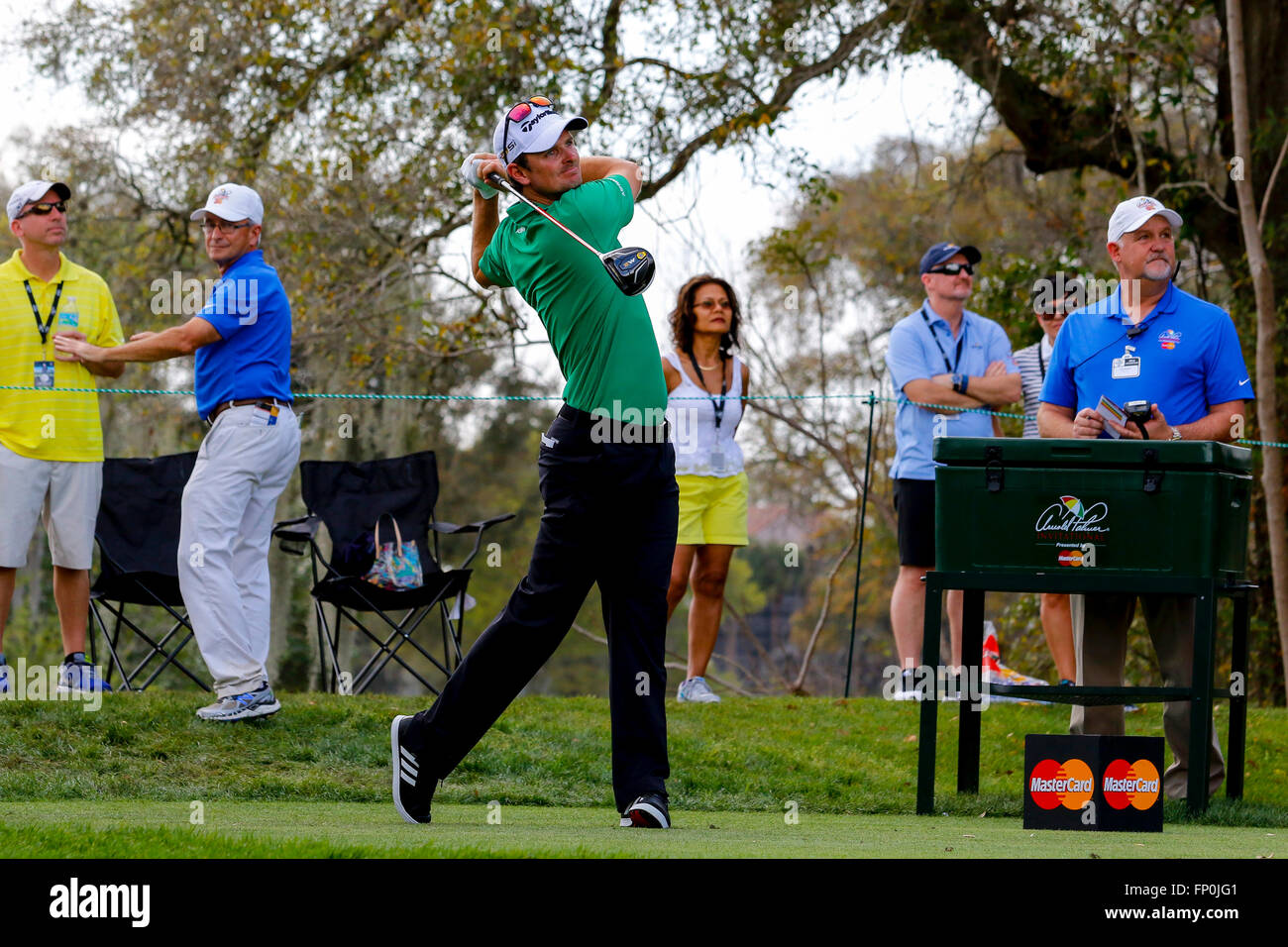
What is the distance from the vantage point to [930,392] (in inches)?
299

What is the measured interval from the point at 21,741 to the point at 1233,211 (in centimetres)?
932

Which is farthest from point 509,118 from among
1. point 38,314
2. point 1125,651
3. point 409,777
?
point 38,314

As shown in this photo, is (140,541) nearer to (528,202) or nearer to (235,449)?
(235,449)

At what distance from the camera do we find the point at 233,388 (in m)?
6.58

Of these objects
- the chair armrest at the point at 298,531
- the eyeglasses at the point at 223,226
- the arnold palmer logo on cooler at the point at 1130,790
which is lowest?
the arnold palmer logo on cooler at the point at 1130,790

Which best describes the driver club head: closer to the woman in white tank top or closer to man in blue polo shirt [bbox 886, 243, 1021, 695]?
man in blue polo shirt [bbox 886, 243, 1021, 695]

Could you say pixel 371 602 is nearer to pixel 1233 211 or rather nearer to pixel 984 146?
pixel 1233 211

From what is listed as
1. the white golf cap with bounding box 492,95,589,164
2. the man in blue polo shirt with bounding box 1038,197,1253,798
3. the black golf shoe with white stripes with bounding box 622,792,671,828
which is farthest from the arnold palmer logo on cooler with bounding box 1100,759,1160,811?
the white golf cap with bounding box 492,95,589,164

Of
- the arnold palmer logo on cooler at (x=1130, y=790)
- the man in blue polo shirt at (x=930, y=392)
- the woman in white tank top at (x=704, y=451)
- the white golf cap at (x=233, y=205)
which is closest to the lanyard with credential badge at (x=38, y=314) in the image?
the white golf cap at (x=233, y=205)

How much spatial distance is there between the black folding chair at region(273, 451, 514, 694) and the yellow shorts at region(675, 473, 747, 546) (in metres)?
1.03

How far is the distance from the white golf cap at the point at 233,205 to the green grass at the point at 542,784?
2.12 m

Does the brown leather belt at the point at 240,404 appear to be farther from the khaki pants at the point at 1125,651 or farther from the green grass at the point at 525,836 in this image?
the khaki pants at the point at 1125,651

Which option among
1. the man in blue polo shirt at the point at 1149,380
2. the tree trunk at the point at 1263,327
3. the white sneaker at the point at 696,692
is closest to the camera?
the man in blue polo shirt at the point at 1149,380

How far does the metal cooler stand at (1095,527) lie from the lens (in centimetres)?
530
